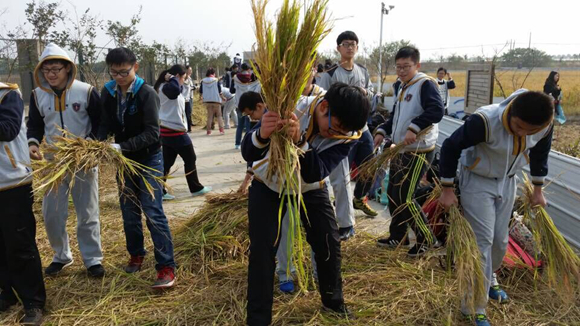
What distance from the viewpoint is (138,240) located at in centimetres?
332

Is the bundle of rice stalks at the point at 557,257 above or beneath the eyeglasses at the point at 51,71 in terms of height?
beneath

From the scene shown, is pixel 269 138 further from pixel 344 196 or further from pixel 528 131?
pixel 344 196

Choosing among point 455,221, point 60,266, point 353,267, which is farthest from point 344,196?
point 60,266

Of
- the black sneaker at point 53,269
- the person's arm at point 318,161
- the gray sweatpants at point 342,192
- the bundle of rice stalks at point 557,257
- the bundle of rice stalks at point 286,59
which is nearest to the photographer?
the bundle of rice stalks at point 286,59

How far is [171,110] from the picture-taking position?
17.1 feet

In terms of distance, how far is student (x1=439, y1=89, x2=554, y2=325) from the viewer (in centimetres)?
243

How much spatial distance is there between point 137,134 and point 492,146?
2313 millimetres

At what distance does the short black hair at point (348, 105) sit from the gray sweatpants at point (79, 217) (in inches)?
75.5

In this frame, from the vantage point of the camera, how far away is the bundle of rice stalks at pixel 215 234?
11.5 feet

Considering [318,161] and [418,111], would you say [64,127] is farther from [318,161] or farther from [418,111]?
[418,111]

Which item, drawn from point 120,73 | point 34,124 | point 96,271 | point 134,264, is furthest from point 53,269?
point 120,73

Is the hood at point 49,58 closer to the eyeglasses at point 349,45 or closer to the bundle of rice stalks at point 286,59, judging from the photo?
the bundle of rice stalks at point 286,59

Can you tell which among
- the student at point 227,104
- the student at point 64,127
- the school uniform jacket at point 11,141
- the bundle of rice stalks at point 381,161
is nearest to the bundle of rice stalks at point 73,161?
the school uniform jacket at point 11,141

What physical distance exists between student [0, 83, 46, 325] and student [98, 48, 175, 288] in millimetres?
575
